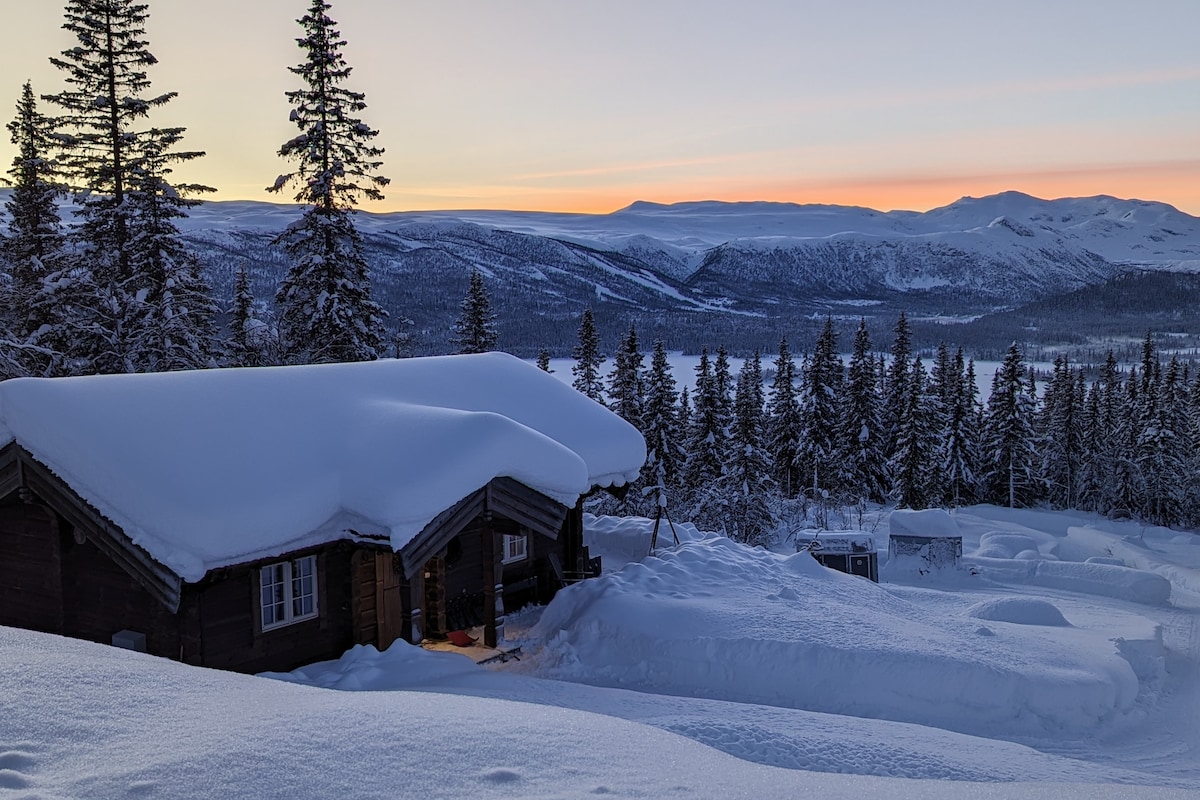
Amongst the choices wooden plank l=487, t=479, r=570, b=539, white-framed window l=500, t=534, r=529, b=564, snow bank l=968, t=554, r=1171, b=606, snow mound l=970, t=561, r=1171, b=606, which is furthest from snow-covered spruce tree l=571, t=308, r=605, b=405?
wooden plank l=487, t=479, r=570, b=539

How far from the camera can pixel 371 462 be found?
12.7m

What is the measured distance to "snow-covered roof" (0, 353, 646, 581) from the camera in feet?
36.1

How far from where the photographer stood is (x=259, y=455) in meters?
12.4

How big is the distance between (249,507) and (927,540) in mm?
19481

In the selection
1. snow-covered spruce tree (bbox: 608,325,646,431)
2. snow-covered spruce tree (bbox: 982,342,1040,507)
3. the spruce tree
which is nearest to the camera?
the spruce tree

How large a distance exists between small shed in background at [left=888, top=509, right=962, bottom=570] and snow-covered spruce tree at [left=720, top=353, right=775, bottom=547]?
12383 millimetres

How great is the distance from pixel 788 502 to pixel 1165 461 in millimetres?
28419

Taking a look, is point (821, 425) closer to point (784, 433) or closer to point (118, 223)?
point (784, 433)

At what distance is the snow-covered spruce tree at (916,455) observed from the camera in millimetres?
51312

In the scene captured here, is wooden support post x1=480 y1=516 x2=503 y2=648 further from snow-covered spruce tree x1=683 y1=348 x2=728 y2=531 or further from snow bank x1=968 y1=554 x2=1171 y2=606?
snow-covered spruce tree x1=683 y1=348 x2=728 y2=531

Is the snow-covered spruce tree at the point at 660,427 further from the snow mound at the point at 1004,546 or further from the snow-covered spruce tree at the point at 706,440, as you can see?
the snow mound at the point at 1004,546

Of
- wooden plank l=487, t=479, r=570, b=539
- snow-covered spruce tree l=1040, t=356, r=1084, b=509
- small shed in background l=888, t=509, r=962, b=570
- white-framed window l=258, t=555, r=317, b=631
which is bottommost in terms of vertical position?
snow-covered spruce tree l=1040, t=356, r=1084, b=509

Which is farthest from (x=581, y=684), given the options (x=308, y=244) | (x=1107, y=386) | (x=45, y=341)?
(x=1107, y=386)

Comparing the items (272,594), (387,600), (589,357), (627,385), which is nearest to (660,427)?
(627,385)
